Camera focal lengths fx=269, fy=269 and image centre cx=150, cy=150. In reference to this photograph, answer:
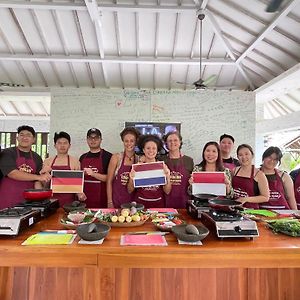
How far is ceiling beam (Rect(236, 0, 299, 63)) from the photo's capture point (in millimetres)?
3350

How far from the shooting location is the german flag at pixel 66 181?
199 centimetres

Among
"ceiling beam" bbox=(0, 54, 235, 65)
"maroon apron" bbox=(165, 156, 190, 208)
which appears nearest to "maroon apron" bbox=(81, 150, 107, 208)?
"maroon apron" bbox=(165, 156, 190, 208)

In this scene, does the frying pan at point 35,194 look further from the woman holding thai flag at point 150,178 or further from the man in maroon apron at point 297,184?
the man in maroon apron at point 297,184

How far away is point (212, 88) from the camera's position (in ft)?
18.7

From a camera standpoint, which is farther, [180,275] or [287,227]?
[287,227]

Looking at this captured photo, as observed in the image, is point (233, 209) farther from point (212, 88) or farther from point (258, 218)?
point (212, 88)

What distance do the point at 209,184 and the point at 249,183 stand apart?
585mm

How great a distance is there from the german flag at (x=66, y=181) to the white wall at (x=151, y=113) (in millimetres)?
3482

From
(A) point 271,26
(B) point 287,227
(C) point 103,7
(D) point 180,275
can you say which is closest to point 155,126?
(C) point 103,7

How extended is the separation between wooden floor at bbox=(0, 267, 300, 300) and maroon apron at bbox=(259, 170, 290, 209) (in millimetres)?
1135

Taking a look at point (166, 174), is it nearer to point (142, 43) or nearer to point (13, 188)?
point (13, 188)

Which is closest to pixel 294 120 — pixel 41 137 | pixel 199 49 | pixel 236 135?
pixel 236 135

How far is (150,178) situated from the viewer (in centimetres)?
209

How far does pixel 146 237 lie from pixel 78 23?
425cm
